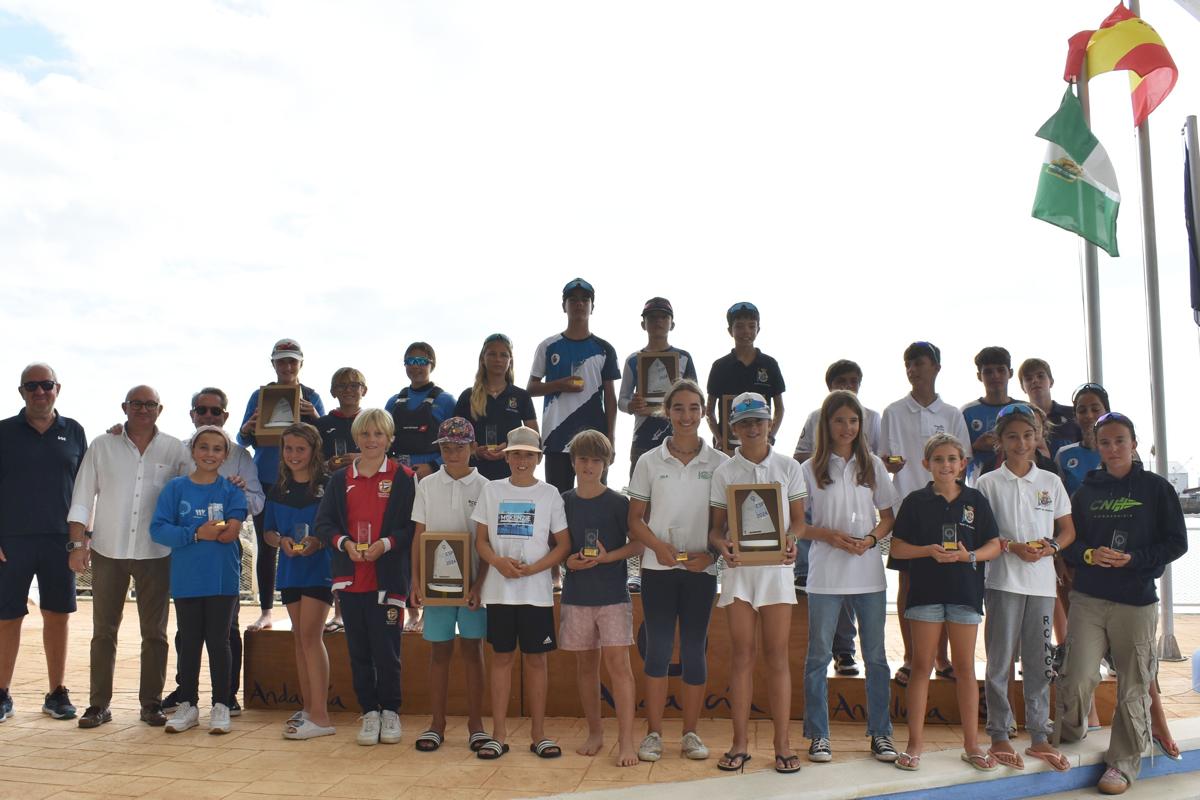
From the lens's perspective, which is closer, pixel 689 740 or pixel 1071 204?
pixel 689 740

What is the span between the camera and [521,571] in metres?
5.21

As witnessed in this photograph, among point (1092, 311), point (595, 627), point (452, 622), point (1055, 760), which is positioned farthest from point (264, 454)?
point (1092, 311)

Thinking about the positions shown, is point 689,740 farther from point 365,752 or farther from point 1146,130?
point 1146,130

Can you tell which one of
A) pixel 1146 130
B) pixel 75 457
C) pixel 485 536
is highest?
pixel 1146 130

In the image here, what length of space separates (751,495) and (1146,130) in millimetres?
7562

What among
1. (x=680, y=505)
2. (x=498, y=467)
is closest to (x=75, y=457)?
(x=498, y=467)

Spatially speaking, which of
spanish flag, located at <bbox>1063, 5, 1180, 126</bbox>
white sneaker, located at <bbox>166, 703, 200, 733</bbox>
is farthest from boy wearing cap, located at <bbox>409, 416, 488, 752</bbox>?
spanish flag, located at <bbox>1063, 5, 1180, 126</bbox>

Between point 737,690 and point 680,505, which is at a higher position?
point 680,505

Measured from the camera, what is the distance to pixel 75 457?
648cm

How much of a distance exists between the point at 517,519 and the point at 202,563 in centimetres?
220

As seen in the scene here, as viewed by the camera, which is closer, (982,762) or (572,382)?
(982,762)

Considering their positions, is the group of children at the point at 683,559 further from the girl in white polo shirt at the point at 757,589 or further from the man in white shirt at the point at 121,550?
the man in white shirt at the point at 121,550

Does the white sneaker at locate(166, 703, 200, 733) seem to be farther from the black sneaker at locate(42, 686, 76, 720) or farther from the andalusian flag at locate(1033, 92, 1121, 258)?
the andalusian flag at locate(1033, 92, 1121, 258)

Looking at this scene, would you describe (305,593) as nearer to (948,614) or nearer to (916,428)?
(948,614)
